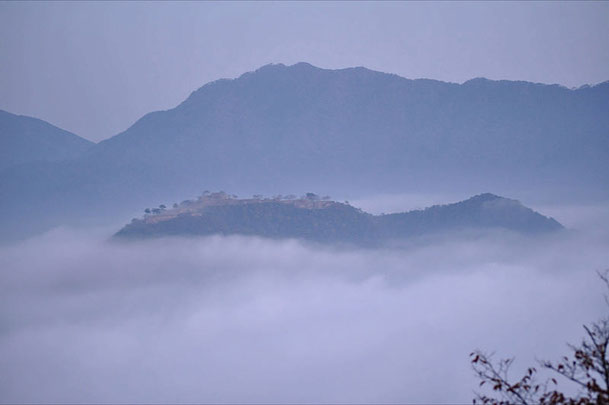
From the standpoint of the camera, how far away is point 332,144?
18312 centimetres

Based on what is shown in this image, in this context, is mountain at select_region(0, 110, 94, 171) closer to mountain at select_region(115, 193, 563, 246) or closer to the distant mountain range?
the distant mountain range

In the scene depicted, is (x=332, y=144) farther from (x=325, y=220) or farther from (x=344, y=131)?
(x=325, y=220)

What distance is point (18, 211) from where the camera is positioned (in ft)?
499

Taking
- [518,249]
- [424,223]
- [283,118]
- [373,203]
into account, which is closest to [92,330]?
[424,223]

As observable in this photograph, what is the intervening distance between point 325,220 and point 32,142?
317ft

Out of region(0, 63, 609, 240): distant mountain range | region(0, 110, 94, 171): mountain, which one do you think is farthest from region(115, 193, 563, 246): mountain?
region(0, 110, 94, 171): mountain

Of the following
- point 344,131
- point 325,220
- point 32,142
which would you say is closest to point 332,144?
point 344,131

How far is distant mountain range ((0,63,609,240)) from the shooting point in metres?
154

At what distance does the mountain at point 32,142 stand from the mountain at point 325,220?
6219cm

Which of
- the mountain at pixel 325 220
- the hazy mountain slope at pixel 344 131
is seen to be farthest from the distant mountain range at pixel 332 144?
the mountain at pixel 325 220

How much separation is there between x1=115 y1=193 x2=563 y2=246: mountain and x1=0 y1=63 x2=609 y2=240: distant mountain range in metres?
49.7

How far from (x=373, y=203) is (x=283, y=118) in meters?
39.1

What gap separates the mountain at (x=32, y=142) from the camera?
536 feet

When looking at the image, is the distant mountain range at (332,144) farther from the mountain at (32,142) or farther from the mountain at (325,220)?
the mountain at (325,220)
